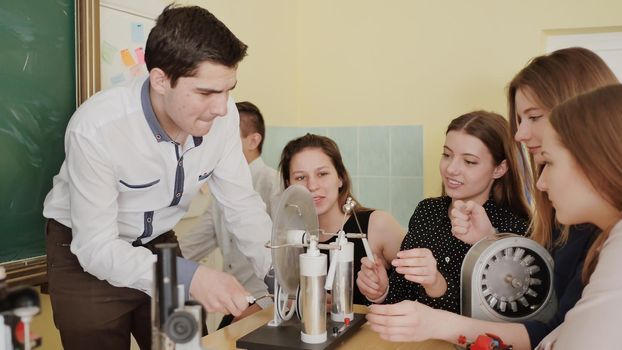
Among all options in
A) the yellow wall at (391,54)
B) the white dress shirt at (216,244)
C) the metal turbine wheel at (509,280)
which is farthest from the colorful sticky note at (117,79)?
the metal turbine wheel at (509,280)

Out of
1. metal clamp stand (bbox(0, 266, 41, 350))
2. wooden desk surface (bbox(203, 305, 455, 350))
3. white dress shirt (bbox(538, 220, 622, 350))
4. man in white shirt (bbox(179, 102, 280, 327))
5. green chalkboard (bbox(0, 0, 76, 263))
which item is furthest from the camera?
man in white shirt (bbox(179, 102, 280, 327))

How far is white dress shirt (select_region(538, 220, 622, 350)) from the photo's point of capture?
921 millimetres

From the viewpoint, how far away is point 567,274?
132cm

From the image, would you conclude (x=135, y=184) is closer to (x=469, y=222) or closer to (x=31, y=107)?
(x=31, y=107)

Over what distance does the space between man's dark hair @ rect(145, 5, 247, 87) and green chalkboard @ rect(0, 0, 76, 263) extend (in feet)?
1.57

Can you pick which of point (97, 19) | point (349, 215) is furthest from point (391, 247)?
point (97, 19)

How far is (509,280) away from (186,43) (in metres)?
0.89

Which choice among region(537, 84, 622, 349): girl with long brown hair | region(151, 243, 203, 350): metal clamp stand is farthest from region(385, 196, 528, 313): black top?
region(151, 243, 203, 350): metal clamp stand

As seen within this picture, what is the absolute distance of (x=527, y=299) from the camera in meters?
1.27

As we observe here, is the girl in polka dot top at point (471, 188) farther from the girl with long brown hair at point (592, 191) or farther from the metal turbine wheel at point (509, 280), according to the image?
the girl with long brown hair at point (592, 191)

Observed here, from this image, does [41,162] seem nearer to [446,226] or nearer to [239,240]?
[239,240]

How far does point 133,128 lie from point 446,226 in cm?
101

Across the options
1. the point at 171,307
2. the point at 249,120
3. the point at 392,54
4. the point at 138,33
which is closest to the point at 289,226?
the point at 171,307

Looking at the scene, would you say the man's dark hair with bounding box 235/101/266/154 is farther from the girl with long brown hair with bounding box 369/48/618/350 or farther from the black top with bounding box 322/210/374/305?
the girl with long brown hair with bounding box 369/48/618/350
